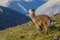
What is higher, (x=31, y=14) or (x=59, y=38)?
(x=31, y=14)

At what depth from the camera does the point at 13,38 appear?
2867 centimetres

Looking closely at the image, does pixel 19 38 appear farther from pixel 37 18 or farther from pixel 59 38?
pixel 59 38

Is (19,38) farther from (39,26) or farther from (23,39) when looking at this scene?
(39,26)

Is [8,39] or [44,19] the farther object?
[8,39]

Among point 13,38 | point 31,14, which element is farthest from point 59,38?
point 13,38

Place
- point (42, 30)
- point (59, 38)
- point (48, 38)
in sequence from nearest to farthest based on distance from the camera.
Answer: point (59, 38)
point (48, 38)
point (42, 30)

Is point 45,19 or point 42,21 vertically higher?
point 45,19

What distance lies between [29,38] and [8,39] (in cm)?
320

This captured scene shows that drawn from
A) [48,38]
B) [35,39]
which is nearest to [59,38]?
[48,38]

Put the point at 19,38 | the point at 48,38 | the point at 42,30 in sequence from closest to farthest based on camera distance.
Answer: the point at 48,38 → the point at 42,30 → the point at 19,38

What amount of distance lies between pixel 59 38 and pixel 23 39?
6.38 metres

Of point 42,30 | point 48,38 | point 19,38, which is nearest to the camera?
point 48,38

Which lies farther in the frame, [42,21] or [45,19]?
[42,21]

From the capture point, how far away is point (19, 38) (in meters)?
28.1
